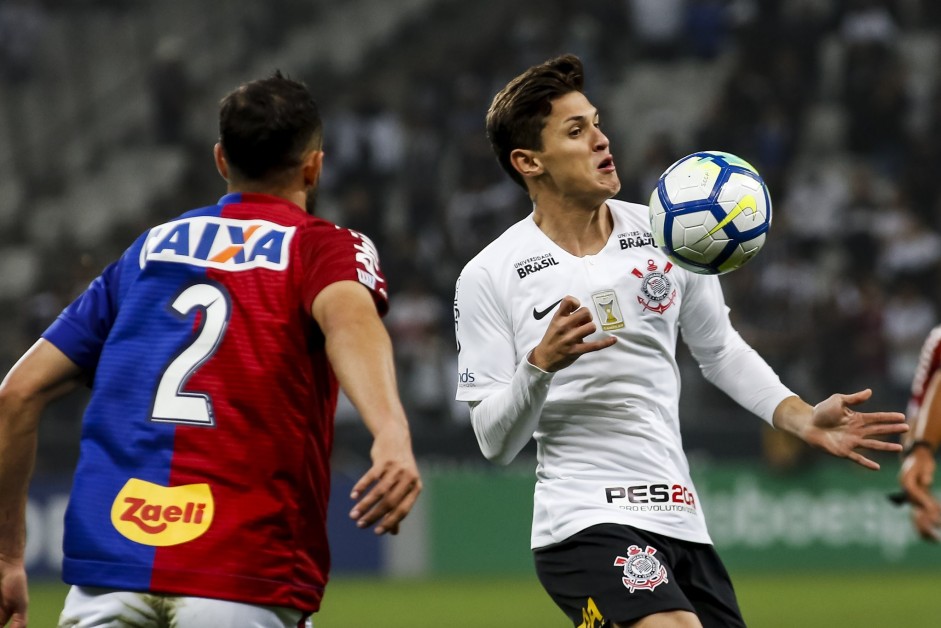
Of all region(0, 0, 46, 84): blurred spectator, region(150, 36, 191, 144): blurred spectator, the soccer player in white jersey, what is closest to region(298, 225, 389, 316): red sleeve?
the soccer player in white jersey

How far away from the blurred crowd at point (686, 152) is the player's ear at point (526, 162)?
949cm

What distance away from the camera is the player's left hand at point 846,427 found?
448 centimetres

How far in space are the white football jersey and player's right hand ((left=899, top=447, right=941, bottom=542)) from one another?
1213mm

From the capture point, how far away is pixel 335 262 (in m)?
3.57

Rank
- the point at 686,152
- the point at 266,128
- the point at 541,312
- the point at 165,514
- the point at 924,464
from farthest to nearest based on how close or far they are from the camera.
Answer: the point at 686,152 → the point at 924,464 → the point at 541,312 → the point at 266,128 → the point at 165,514

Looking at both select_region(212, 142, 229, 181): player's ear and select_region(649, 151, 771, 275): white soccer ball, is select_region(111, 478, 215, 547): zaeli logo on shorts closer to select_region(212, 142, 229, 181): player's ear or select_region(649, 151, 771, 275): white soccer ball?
select_region(212, 142, 229, 181): player's ear

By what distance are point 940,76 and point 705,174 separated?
48.2 feet

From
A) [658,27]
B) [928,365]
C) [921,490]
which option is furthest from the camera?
[658,27]

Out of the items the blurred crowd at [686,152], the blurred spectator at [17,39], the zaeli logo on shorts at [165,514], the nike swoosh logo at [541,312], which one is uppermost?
the blurred spectator at [17,39]

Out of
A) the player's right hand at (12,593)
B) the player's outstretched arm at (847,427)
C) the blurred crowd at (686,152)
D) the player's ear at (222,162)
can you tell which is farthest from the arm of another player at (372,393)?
the blurred crowd at (686,152)

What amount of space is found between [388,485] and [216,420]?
0.53 metres

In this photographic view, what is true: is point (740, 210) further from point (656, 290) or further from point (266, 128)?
point (266, 128)

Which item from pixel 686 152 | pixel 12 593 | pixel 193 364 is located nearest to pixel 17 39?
pixel 686 152

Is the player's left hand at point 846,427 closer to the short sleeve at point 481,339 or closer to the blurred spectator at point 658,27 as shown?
the short sleeve at point 481,339
